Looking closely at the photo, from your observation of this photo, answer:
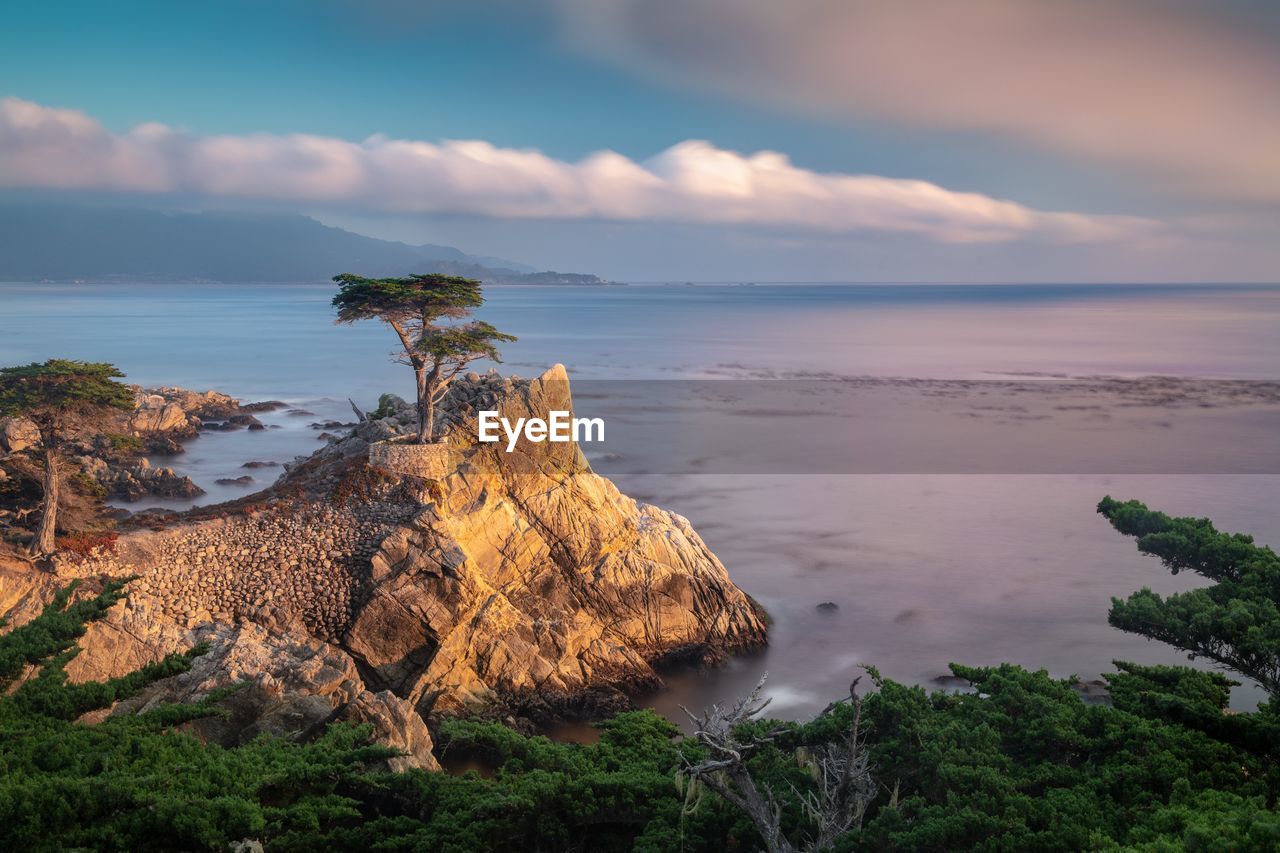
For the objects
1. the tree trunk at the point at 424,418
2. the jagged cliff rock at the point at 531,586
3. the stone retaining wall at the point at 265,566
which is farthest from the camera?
the tree trunk at the point at 424,418

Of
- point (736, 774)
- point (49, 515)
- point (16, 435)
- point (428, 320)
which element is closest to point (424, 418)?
point (428, 320)

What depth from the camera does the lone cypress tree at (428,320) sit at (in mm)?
22922

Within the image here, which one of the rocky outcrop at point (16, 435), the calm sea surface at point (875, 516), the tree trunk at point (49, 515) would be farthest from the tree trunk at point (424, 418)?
the rocky outcrop at point (16, 435)

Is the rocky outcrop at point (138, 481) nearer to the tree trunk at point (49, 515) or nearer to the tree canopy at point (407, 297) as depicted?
the tree canopy at point (407, 297)

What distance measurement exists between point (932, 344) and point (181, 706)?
10194 cm

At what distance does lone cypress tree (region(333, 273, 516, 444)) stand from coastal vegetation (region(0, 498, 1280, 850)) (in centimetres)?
1042

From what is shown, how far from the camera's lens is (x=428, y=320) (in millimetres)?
23922

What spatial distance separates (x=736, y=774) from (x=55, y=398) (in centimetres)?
1666

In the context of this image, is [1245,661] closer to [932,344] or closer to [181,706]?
[181,706]

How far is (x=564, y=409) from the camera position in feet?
76.2

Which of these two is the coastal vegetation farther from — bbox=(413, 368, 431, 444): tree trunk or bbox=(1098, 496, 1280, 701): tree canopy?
bbox=(413, 368, 431, 444): tree trunk

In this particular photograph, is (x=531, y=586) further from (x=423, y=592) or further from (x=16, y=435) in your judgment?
(x=16, y=435)

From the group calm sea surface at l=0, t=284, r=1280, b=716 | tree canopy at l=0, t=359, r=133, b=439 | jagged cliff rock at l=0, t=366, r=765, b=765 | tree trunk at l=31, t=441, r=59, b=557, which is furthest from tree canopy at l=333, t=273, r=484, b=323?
calm sea surface at l=0, t=284, r=1280, b=716

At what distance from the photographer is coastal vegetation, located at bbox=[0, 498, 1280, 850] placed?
31.5 ft
